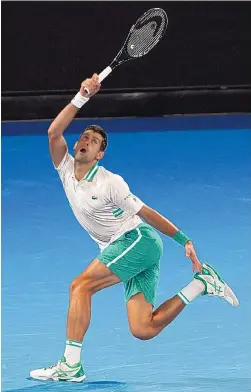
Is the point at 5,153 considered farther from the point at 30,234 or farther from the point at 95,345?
the point at 95,345

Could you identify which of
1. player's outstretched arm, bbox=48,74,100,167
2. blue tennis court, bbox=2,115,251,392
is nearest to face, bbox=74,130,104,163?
player's outstretched arm, bbox=48,74,100,167

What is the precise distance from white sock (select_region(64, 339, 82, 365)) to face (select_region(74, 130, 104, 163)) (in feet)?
3.92

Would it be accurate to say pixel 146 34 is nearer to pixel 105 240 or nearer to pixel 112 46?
pixel 105 240

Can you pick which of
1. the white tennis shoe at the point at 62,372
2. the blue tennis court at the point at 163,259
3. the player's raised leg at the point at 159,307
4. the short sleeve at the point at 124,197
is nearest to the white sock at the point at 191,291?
the player's raised leg at the point at 159,307

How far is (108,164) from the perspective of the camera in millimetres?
14484

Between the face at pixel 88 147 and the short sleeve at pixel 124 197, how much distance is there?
0.24 m

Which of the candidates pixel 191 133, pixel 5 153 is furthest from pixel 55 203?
pixel 191 133

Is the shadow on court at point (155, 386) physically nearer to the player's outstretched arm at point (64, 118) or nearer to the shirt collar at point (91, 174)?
the shirt collar at point (91, 174)

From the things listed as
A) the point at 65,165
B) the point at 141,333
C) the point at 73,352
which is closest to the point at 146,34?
the point at 65,165

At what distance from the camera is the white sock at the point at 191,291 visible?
899cm

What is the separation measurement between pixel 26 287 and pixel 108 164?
397cm

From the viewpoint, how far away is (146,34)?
9.09 meters

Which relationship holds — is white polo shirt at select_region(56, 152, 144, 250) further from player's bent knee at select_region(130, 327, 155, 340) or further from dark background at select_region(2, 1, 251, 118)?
dark background at select_region(2, 1, 251, 118)

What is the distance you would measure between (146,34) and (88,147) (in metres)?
0.94
